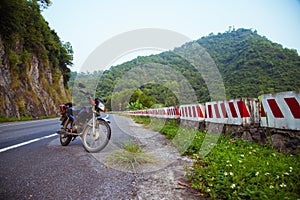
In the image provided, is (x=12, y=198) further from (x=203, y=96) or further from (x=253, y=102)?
(x=203, y=96)

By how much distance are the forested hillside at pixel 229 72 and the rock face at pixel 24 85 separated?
768cm

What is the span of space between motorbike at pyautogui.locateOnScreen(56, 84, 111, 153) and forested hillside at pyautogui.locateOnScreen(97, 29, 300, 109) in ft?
35.5

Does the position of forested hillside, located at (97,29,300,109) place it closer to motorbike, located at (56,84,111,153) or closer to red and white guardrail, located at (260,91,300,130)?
motorbike, located at (56,84,111,153)

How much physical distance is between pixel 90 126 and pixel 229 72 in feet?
139

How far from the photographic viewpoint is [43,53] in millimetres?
24297

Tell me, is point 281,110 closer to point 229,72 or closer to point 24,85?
point 24,85

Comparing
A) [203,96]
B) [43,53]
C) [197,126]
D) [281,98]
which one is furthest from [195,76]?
[281,98]

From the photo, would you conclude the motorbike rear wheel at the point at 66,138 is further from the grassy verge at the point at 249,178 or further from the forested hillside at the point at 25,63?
the forested hillside at the point at 25,63

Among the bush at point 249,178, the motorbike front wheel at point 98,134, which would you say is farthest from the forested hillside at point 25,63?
the bush at point 249,178

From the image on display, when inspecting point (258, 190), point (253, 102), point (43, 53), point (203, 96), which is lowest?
point (258, 190)

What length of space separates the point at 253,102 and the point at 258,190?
8.49 ft

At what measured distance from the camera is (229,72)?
136 feet

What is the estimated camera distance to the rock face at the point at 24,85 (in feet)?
48.8

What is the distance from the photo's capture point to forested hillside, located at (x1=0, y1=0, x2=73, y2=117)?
15609mm
